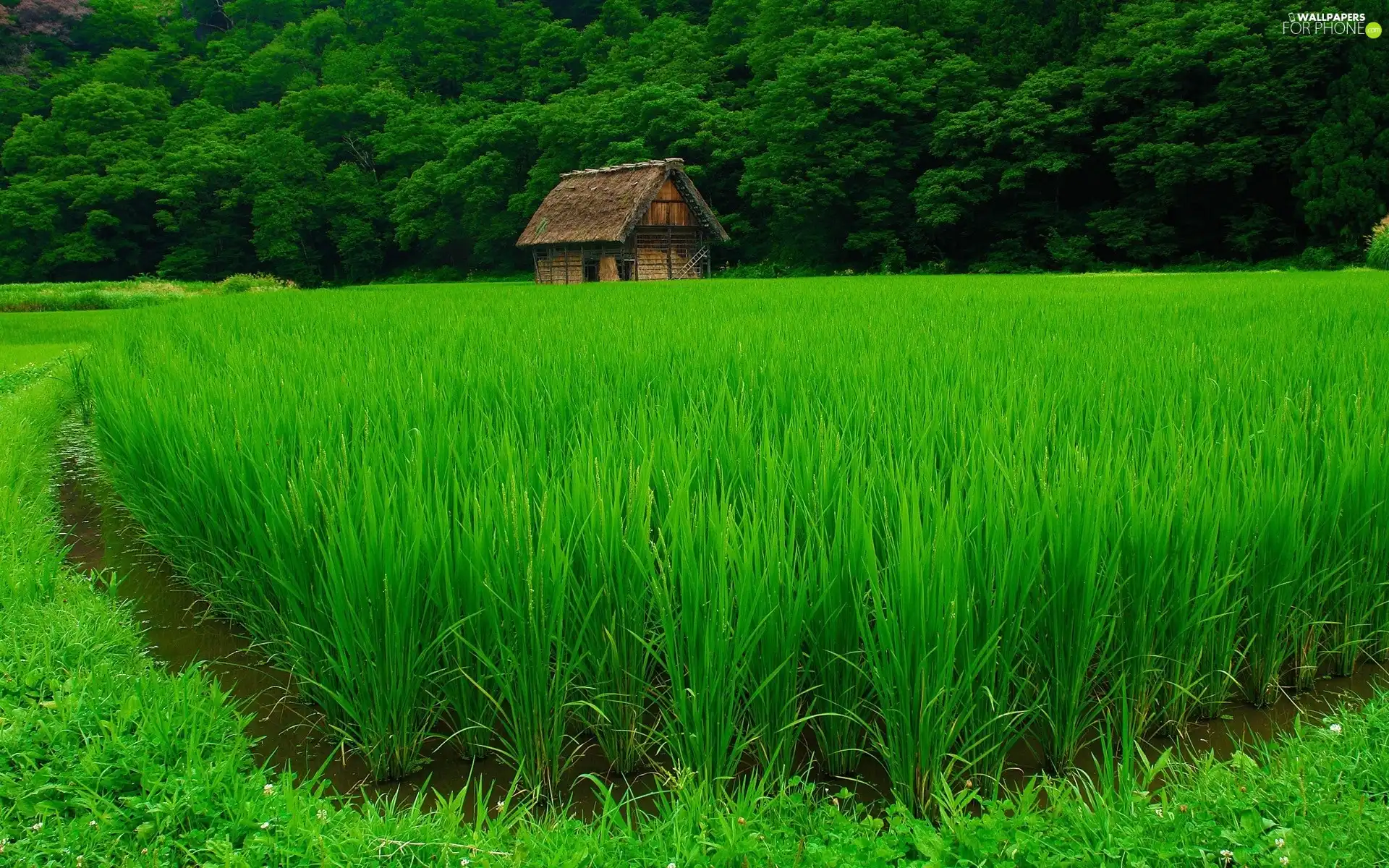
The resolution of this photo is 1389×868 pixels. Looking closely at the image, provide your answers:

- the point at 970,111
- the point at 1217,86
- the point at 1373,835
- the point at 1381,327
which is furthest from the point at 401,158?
the point at 1373,835

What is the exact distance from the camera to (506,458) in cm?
234

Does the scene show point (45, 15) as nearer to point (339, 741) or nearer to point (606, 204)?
point (606, 204)

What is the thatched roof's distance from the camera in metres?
25.9

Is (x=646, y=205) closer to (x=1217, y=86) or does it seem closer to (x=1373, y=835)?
(x=1217, y=86)

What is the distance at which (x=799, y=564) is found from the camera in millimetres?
1907

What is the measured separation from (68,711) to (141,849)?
0.49 m

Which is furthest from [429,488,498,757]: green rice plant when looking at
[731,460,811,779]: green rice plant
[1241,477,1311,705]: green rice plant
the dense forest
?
the dense forest

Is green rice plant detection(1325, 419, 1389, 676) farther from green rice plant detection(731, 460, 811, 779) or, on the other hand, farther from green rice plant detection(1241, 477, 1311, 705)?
green rice plant detection(731, 460, 811, 779)

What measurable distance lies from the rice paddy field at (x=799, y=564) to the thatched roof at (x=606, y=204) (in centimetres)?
2337

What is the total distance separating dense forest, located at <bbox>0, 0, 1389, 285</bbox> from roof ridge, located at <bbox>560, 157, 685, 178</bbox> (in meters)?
2.07

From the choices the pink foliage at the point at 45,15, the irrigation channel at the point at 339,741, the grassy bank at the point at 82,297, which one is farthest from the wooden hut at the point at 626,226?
the pink foliage at the point at 45,15

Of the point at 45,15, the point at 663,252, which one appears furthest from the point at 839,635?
the point at 45,15

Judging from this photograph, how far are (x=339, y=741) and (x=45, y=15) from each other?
209 ft

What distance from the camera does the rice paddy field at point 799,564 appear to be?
1724 millimetres
